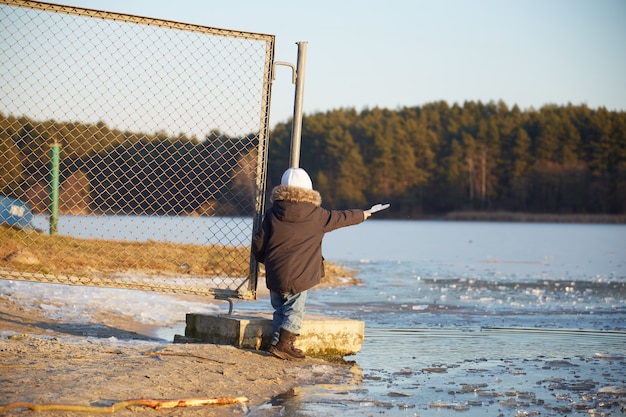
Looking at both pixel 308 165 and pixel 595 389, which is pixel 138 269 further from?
pixel 308 165

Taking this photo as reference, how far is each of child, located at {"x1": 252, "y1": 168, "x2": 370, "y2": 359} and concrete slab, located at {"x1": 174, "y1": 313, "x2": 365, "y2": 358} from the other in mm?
248

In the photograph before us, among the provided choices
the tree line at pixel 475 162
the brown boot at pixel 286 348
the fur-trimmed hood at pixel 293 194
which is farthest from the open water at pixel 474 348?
the tree line at pixel 475 162

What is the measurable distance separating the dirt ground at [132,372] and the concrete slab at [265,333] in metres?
0.22

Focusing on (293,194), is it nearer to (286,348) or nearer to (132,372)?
(286,348)

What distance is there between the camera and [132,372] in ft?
19.1

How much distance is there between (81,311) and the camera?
940 centimetres

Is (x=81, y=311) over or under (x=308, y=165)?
under

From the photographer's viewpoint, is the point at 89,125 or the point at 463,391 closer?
the point at 463,391

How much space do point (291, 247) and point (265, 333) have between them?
2.82ft

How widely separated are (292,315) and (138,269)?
760 centimetres

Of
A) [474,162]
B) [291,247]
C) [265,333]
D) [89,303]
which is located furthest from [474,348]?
[474,162]

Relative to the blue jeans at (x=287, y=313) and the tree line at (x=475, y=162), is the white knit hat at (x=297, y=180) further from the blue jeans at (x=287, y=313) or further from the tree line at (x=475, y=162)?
the tree line at (x=475, y=162)

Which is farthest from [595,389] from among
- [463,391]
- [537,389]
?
[463,391]

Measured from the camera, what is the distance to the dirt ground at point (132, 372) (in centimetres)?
511
